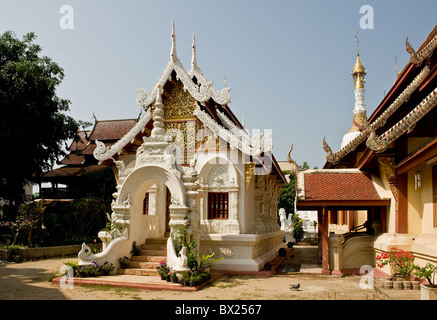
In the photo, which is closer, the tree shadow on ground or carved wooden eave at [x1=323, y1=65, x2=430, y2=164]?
the tree shadow on ground

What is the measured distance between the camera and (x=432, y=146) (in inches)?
303

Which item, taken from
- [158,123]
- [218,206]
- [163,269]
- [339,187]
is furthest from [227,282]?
[158,123]

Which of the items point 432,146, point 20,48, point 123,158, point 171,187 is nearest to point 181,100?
point 123,158

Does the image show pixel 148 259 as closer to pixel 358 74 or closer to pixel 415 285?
pixel 415 285

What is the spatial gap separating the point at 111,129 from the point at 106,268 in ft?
51.7

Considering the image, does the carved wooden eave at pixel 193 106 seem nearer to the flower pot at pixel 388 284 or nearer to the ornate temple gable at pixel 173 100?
the ornate temple gable at pixel 173 100

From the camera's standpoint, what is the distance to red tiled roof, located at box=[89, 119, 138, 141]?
2412cm

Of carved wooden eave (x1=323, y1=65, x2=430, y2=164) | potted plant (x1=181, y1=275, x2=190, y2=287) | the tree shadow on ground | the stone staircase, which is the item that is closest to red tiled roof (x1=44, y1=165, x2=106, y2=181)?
the tree shadow on ground

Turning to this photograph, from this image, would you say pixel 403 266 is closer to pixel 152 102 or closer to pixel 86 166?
pixel 152 102

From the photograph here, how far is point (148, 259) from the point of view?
35.9 ft

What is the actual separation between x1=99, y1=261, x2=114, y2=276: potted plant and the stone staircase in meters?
0.36

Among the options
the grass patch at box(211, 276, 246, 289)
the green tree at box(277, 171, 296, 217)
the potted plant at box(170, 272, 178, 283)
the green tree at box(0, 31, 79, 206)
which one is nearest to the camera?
the potted plant at box(170, 272, 178, 283)

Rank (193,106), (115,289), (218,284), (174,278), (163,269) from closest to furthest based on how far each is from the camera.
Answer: (115,289) → (174,278) → (218,284) → (163,269) → (193,106)

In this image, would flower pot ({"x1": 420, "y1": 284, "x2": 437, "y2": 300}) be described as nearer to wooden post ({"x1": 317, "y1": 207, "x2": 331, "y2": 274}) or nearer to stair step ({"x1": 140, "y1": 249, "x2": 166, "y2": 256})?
wooden post ({"x1": 317, "y1": 207, "x2": 331, "y2": 274})
